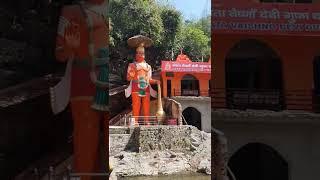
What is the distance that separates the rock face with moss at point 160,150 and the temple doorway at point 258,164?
0.91 ft

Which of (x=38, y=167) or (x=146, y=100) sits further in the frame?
(x=146, y=100)

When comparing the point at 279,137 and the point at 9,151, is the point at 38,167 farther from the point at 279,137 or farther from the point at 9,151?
the point at 279,137

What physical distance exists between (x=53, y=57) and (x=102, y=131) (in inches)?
30.4

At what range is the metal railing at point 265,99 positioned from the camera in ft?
13.2

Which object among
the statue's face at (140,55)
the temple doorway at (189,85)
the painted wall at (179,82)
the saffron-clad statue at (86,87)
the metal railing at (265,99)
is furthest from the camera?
the statue's face at (140,55)

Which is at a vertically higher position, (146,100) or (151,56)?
(151,56)

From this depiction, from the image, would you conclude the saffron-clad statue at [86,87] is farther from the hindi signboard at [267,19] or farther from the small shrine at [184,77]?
the hindi signboard at [267,19]

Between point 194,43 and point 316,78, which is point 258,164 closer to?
point 316,78

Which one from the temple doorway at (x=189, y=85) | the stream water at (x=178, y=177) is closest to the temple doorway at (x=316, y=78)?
the temple doorway at (x=189, y=85)

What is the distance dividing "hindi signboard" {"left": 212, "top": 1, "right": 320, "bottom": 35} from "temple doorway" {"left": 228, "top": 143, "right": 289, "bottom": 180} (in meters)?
1.01

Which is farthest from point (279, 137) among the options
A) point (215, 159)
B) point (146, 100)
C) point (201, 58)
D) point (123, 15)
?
point (123, 15)

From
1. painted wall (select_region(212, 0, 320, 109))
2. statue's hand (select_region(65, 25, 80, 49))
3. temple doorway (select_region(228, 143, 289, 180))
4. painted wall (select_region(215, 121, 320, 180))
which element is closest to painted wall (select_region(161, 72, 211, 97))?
painted wall (select_region(212, 0, 320, 109))

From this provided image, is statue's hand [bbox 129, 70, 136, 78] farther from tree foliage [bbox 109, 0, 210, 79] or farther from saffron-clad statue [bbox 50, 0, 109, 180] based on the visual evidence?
saffron-clad statue [bbox 50, 0, 109, 180]

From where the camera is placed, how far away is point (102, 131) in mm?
3951
